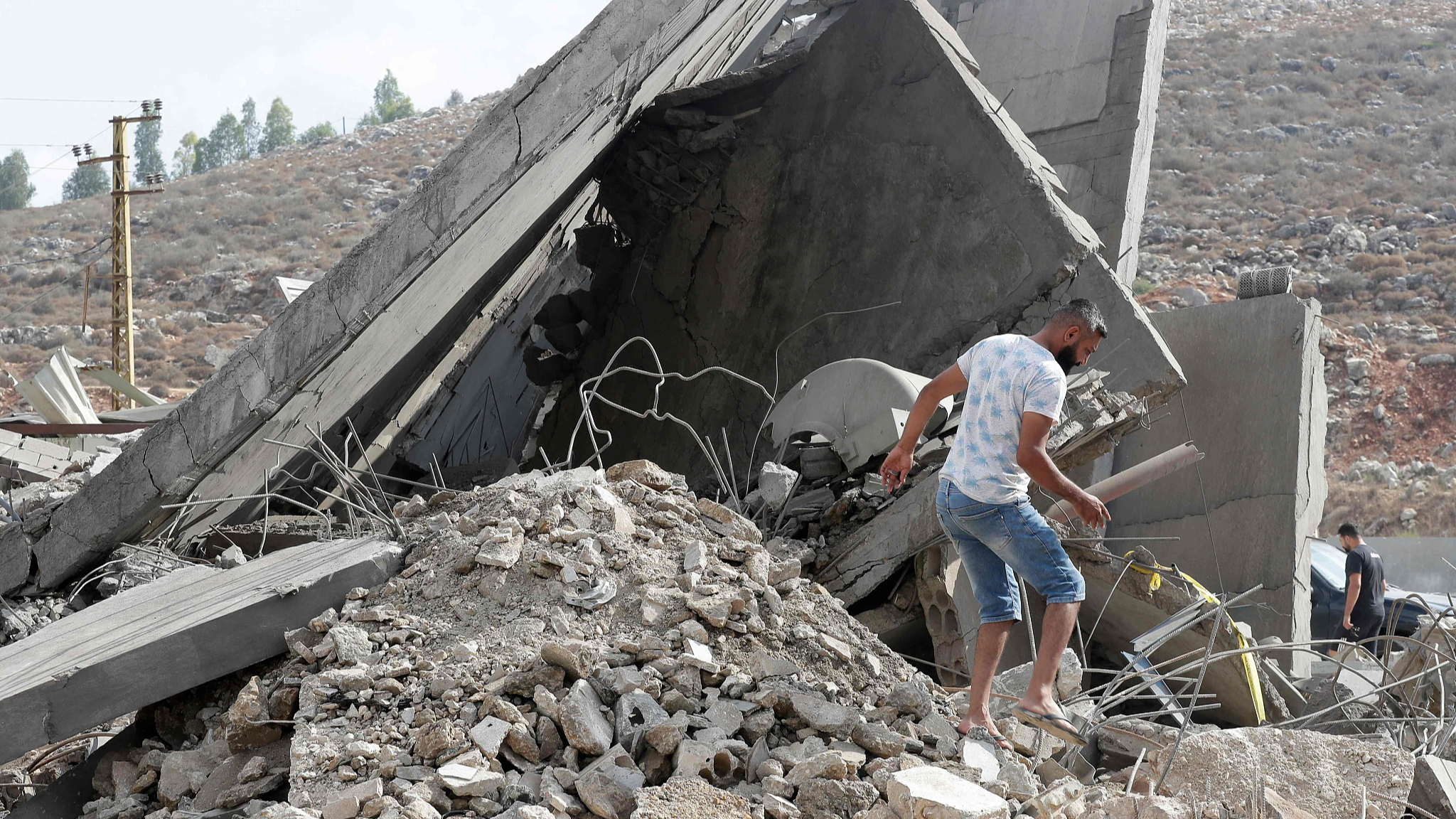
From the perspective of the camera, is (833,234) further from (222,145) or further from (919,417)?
(222,145)

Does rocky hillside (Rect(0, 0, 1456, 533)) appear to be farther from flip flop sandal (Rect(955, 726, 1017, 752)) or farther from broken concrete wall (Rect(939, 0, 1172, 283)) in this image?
flip flop sandal (Rect(955, 726, 1017, 752))

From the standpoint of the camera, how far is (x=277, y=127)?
65.0m

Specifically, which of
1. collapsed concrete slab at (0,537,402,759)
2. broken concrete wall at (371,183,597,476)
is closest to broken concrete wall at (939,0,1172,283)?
broken concrete wall at (371,183,597,476)

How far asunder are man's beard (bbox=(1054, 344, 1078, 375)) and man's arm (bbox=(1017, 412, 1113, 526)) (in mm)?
299

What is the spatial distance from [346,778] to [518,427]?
6.40m

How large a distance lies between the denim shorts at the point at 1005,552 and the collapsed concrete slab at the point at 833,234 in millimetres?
2695

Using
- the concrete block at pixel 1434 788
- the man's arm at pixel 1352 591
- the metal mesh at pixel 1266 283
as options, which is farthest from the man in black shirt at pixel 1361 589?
the concrete block at pixel 1434 788

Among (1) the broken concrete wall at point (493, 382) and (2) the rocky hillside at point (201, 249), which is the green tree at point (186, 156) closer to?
(2) the rocky hillside at point (201, 249)

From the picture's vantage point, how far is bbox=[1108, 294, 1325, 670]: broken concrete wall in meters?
6.62

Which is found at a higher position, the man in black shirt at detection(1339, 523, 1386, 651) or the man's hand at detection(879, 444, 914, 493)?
the man's hand at detection(879, 444, 914, 493)

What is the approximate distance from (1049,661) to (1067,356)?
0.90m

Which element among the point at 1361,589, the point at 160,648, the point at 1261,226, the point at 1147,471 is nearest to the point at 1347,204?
the point at 1261,226

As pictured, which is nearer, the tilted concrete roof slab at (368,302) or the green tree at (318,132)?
the tilted concrete roof slab at (368,302)

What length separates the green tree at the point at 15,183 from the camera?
5984 cm
